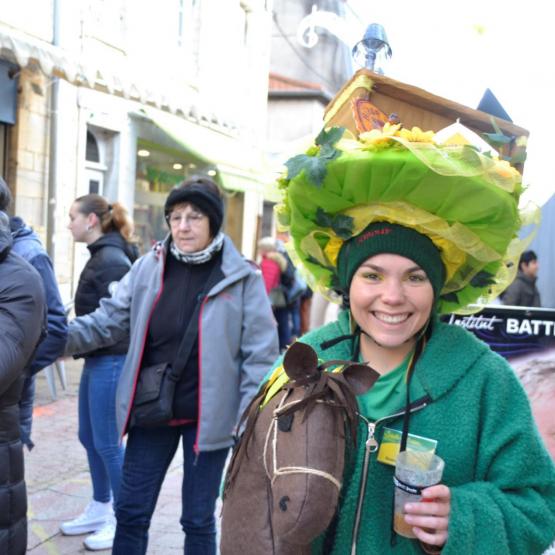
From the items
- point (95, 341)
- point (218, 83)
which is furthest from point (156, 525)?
point (218, 83)

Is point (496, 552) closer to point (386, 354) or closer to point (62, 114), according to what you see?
point (386, 354)

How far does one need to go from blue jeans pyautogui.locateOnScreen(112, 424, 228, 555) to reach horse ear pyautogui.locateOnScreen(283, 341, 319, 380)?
5.16 feet

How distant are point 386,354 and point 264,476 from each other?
49cm

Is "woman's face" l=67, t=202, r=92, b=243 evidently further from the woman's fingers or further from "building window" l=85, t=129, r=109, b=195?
"building window" l=85, t=129, r=109, b=195

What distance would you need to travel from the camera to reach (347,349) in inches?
70.8

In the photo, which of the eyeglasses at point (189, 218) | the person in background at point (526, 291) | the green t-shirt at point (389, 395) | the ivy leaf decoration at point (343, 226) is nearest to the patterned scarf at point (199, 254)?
the eyeglasses at point (189, 218)

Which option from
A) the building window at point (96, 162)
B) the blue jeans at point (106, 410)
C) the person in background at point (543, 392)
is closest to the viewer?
the person in background at point (543, 392)

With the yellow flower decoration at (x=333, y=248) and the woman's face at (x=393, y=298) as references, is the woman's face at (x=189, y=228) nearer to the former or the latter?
the yellow flower decoration at (x=333, y=248)

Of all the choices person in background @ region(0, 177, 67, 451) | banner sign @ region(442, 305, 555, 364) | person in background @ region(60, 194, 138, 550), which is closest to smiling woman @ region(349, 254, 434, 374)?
person in background @ region(0, 177, 67, 451)

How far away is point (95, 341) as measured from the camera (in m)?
3.13

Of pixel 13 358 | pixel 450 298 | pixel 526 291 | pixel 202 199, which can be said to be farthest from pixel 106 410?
pixel 526 291

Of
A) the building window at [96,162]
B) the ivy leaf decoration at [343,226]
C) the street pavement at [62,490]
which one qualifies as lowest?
the street pavement at [62,490]

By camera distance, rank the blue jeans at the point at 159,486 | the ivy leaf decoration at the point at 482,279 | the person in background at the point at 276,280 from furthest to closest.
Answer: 1. the person in background at the point at 276,280
2. the blue jeans at the point at 159,486
3. the ivy leaf decoration at the point at 482,279

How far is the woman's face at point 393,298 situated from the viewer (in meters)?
1.64
